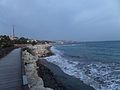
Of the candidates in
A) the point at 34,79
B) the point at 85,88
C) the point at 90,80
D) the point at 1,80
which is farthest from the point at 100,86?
the point at 1,80

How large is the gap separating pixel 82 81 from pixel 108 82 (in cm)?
194

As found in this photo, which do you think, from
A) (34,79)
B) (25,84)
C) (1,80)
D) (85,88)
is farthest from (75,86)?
(25,84)

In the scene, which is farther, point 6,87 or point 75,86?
point 75,86

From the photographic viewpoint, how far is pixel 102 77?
68.5 feet

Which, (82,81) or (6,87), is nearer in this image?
(6,87)

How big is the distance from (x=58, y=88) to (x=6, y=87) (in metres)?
4.33

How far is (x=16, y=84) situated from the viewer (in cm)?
1278

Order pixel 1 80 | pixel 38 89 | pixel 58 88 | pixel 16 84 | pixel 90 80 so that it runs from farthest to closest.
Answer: pixel 90 80 < pixel 58 88 < pixel 1 80 < pixel 16 84 < pixel 38 89

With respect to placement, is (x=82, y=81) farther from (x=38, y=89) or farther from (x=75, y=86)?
(x=38, y=89)

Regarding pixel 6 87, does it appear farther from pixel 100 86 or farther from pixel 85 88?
pixel 100 86

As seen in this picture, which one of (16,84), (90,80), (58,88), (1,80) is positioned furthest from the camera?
(90,80)

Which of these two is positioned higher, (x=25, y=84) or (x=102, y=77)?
(x=25, y=84)

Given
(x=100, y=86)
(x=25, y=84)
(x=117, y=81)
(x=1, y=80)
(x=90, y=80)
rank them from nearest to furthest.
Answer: (x=25, y=84) → (x=1, y=80) → (x=100, y=86) → (x=117, y=81) → (x=90, y=80)

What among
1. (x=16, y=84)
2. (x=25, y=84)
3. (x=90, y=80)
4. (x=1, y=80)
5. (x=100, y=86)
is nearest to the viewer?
(x=25, y=84)
